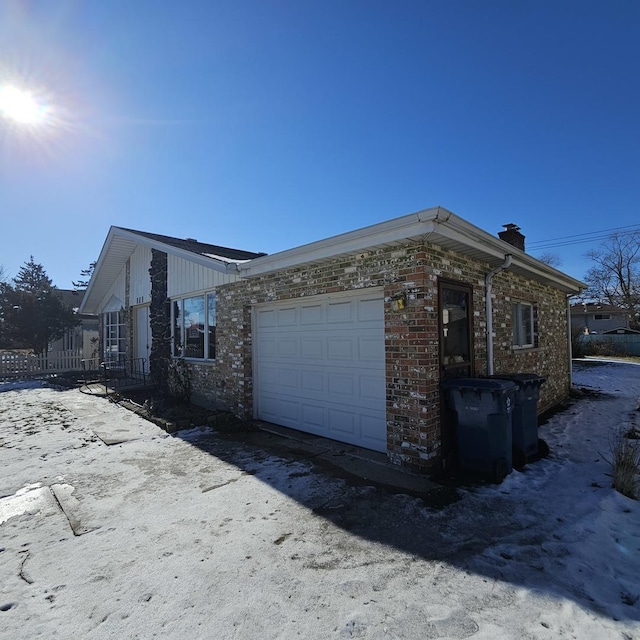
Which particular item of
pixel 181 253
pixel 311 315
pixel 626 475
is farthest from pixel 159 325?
pixel 626 475

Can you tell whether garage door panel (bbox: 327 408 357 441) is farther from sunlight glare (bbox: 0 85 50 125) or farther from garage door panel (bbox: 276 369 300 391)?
sunlight glare (bbox: 0 85 50 125)

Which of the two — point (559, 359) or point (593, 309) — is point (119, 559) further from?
point (593, 309)

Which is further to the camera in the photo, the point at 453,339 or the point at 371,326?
the point at 371,326

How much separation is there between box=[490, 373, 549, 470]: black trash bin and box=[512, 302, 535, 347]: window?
2.60 metres

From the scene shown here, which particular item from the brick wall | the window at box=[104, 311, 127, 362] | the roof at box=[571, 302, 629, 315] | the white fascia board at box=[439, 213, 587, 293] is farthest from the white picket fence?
the roof at box=[571, 302, 629, 315]

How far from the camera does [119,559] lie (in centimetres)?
289

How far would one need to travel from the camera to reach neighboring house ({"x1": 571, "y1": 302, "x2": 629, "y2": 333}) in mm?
37844

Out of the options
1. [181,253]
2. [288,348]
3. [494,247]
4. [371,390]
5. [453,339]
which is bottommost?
[371,390]

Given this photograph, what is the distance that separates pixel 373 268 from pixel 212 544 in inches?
143

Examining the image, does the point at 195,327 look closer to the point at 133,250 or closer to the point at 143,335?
the point at 143,335

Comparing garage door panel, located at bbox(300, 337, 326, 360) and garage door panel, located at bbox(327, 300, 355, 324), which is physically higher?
garage door panel, located at bbox(327, 300, 355, 324)

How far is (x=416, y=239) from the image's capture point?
14.7 ft

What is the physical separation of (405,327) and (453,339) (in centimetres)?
96

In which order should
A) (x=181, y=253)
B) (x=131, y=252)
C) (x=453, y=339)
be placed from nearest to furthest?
(x=453, y=339)
(x=181, y=253)
(x=131, y=252)
